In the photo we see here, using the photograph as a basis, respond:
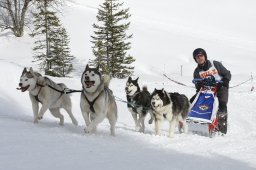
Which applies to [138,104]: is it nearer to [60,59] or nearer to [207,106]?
[207,106]

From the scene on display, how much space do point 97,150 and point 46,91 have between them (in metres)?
2.30

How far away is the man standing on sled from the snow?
16.9 inches

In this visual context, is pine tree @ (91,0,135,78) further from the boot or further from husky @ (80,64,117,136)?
husky @ (80,64,117,136)

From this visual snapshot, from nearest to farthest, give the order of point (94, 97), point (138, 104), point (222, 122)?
point (94, 97) < point (222, 122) < point (138, 104)

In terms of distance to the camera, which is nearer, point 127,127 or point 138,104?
point 138,104

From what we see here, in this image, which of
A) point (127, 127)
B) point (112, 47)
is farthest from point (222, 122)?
point (112, 47)

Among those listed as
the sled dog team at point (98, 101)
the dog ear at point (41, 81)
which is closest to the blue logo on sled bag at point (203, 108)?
the sled dog team at point (98, 101)

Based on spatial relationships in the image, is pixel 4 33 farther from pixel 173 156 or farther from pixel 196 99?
pixel 173 156

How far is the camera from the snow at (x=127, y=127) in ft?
15.2

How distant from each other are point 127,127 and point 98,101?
2.53m

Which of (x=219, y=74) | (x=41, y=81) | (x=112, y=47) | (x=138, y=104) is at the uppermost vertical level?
(x=112, y=47)

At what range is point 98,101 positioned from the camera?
6.31 metres

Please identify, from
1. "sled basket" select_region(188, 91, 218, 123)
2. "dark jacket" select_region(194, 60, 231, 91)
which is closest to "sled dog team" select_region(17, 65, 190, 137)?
"sled basket" select_region(188, 91, 218, 123)

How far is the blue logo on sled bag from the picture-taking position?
754 cm
